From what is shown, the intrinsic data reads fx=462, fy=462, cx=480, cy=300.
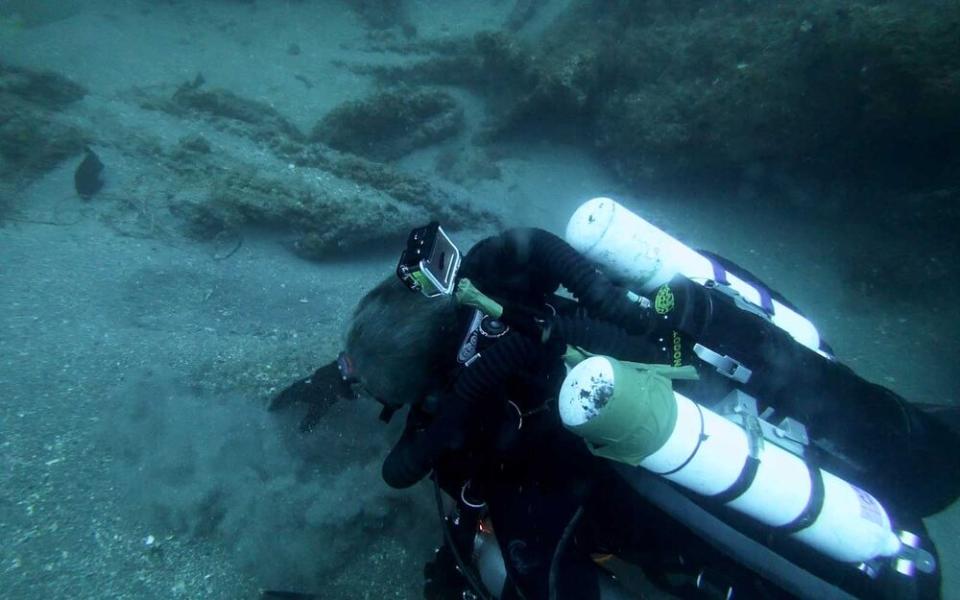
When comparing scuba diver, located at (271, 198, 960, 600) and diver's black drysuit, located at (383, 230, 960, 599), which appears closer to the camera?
scuba diver, located at (271, 198, 960, 600)

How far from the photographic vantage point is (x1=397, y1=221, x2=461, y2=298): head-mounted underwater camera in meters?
2.02

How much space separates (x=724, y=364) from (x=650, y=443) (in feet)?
3.05

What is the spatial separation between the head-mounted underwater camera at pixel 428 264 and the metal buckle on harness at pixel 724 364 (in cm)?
141

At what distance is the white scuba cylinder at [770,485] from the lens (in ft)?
6.55

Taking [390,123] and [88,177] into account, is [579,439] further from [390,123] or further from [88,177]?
[390,123]

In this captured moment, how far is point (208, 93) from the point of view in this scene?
29.8ft

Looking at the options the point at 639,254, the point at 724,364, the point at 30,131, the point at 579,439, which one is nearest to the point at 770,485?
the point at 724,364

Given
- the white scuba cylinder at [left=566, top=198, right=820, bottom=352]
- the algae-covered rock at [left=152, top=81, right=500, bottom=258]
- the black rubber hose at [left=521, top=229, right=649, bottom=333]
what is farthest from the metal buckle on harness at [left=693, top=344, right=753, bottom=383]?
the algae-covered rock at [left=152, top=81, right=500, bottom=258]

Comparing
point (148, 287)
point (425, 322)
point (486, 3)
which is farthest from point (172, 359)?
point (486, 3)

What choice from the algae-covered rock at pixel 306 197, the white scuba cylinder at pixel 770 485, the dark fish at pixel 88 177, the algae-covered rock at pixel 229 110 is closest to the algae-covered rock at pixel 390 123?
the algae-covered rock at pixel 229 110

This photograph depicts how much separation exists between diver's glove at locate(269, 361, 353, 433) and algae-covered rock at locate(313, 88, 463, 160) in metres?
6.04

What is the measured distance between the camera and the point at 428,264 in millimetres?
2023

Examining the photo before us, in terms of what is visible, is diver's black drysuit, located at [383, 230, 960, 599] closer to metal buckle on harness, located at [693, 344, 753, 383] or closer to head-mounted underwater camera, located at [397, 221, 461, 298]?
metal buckle on harness, located at [693, 344, 753, 383]

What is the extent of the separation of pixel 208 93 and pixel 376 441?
856 centimetres
